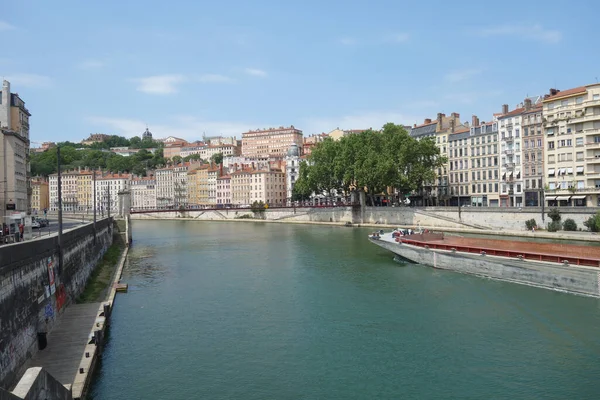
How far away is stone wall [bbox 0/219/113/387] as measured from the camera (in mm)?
14055

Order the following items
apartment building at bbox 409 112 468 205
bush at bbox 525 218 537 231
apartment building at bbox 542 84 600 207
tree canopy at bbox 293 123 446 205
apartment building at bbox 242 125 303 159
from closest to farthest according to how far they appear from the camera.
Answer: bush at bbox 525 218 537 231 < apartment building at bbox 542 84 600 207 < tree canopy at bbox 293 123 446 205 < apartment building at bbox 409 112 468 205 < apartment building at bbox 242 125 303 159

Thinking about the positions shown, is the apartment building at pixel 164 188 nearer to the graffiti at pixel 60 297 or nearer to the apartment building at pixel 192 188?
the apartment building at pixel 192 188

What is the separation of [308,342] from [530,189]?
53.2m

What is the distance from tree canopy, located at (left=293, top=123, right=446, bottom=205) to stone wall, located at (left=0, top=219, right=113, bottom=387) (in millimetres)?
50740

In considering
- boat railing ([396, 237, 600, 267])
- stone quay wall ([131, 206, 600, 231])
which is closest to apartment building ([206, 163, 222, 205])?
stone quay wall ([131, 206, 600, 231])

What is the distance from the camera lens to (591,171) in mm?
56250

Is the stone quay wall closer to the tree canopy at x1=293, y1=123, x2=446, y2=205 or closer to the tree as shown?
the tree canopy at x1=293, y1=123, x2=446, y2=205

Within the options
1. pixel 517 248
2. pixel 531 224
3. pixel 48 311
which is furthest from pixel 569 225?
pixel 48 311

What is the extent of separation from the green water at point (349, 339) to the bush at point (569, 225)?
25.7 meters

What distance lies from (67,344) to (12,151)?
96.0 ft

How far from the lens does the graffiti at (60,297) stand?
20994 mm

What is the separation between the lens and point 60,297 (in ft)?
70.8

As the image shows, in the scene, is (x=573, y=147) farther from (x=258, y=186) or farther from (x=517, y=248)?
(x=258, y=186)

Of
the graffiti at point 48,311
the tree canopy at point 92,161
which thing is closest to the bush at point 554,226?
the graffiti at point 48,311
